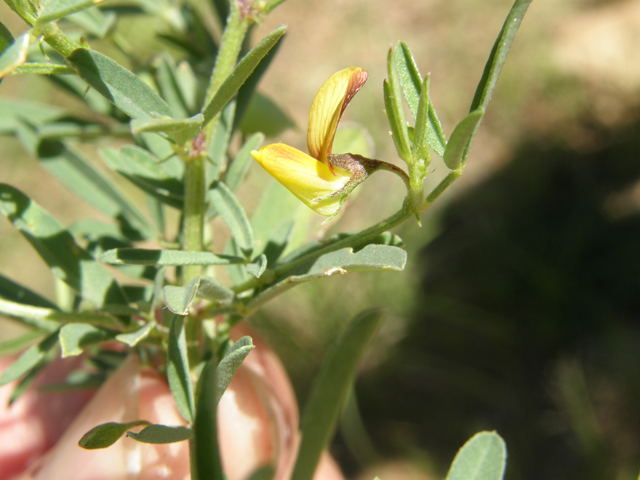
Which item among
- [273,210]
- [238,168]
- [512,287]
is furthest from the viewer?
[512,287]

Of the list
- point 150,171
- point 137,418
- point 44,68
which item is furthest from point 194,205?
point 137,418

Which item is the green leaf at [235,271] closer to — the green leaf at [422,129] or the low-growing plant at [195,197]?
the low-growing plant at [195,197]

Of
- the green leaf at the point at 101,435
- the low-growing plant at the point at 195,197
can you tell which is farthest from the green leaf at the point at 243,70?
the green leaf at the point at 101,435

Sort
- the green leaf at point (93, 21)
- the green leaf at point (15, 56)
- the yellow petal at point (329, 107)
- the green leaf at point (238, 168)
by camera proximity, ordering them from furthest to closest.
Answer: the green leaf at point (93, 21), the green leaf at point (238, 168), the yellow petal at point (329, 107), the green leaf at point (15, 56)

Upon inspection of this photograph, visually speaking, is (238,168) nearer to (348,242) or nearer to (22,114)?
(348,242)

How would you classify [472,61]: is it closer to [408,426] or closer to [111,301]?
[408,426]

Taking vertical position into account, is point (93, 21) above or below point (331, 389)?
above

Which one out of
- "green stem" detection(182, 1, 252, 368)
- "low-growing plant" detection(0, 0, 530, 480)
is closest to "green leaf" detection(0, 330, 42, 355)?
"low-growing plant" detection(0, 0, 530, 480)
